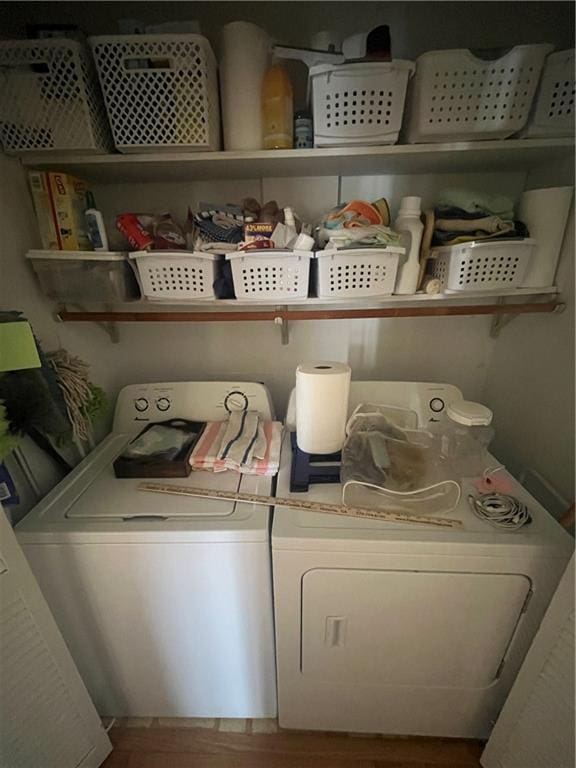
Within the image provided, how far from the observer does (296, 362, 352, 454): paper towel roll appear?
104 centimetres

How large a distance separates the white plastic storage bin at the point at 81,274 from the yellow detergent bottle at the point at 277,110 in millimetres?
601

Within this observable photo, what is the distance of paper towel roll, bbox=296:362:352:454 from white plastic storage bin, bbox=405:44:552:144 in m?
0.74

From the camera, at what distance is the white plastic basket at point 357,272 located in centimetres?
96

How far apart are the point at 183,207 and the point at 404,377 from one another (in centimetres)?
124

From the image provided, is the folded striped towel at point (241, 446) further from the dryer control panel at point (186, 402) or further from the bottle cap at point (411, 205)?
the bottle cap at point (411, 205)

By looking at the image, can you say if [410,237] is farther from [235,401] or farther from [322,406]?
[235,401]

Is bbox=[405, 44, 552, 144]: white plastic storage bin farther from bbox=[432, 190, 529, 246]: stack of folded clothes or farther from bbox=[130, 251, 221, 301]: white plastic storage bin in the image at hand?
bbox=[130, 251, 221, 301]: white plastic storage bin

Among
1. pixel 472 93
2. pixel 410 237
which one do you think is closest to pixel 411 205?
pixel 410 237

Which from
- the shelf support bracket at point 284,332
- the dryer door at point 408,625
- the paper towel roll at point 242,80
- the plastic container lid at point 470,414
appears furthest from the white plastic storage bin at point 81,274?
the plastic container lid at point 470,414

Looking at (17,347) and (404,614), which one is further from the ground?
(17,347)

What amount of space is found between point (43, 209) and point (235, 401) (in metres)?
0.92

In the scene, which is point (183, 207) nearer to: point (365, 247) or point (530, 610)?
point (365, 247)

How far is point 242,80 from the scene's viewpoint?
0.88 meters

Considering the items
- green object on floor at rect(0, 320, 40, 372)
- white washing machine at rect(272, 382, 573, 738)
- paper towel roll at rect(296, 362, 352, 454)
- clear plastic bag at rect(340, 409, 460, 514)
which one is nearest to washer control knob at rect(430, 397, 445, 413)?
clear plastic bag at rect(340, 409, 460, 514)
